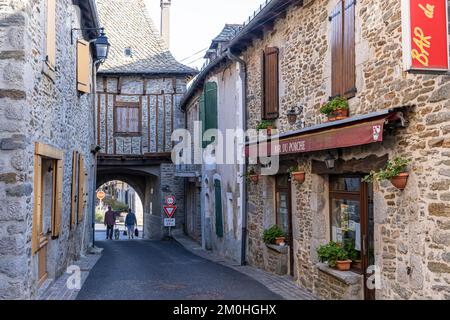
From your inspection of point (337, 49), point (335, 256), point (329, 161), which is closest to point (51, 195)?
point (329, 161)

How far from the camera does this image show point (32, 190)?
21.9 ft

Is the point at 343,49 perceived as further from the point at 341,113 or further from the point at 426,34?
the point at 426,34

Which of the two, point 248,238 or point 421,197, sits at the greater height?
point 421,197

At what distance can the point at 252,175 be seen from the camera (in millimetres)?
11469

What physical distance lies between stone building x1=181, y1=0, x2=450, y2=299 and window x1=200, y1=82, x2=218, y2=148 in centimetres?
374

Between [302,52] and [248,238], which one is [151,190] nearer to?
[248,238]

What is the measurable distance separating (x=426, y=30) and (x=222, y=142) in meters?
9.53

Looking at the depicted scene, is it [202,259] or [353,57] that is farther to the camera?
[202,259]

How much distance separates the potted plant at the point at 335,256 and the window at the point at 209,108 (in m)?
7.64

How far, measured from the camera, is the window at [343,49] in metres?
7.41

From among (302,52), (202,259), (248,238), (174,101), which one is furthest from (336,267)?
(174,101)

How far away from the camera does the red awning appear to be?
6112 millimetres

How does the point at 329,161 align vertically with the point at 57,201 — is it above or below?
above

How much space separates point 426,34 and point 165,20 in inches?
871
